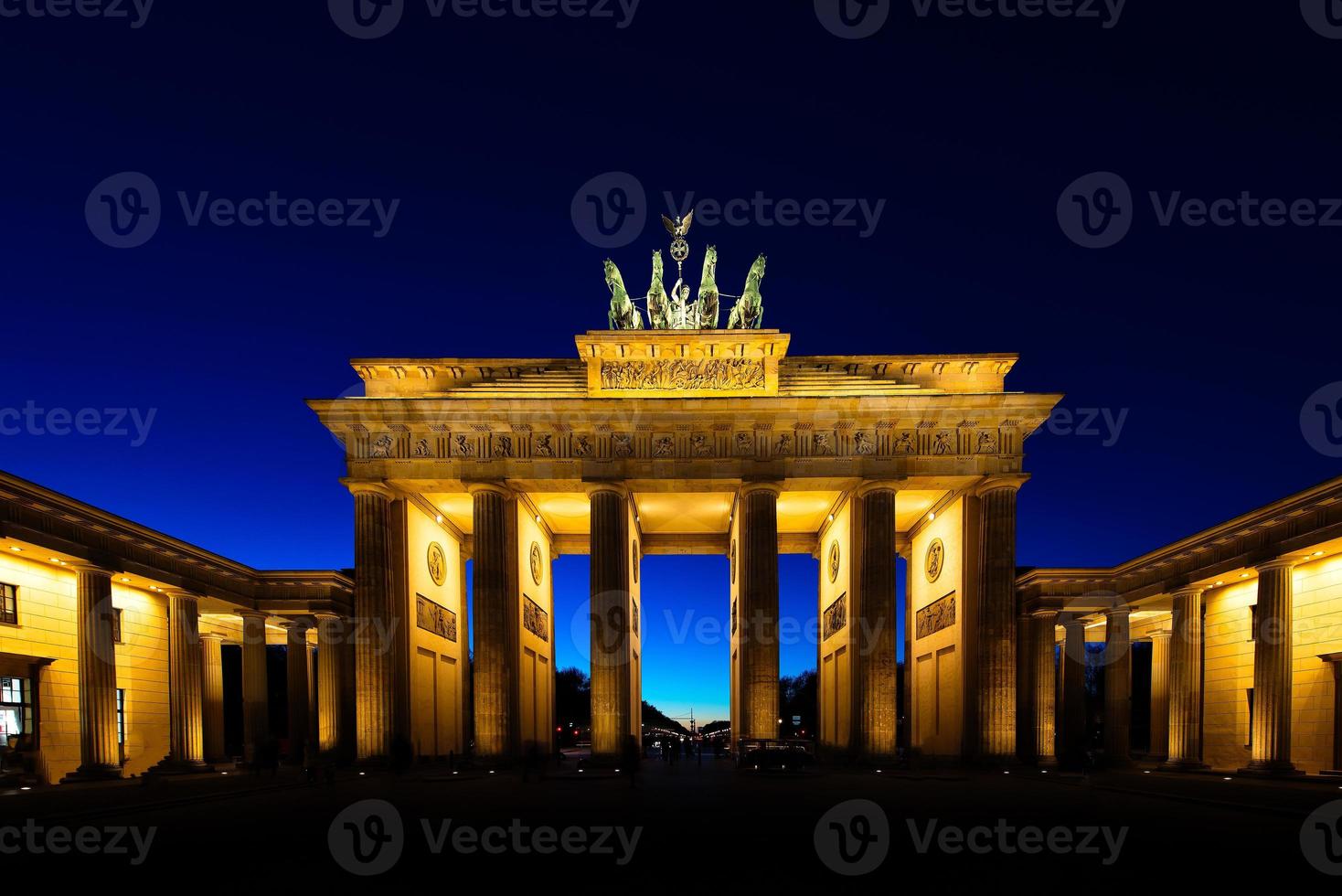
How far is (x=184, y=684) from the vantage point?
32688mm

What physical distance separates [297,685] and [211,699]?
4947mm

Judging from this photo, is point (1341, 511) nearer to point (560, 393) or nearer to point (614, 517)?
point (614, 517)

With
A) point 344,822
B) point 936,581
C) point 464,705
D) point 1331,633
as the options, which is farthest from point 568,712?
point 344,822

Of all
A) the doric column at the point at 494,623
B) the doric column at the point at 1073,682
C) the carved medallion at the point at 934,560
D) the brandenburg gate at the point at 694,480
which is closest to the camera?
the doric column at the point at 494,623

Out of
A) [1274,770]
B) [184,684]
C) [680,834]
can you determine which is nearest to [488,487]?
[184,684]

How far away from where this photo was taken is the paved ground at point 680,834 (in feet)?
34.6

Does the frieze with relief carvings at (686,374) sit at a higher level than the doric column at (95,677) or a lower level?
higher

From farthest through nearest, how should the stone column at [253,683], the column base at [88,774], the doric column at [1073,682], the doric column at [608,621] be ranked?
the doric column at [1073,682]
the stone column at [253,683]
the doric column at [608,621]
the column base at [88,774]

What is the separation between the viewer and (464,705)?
42.6m

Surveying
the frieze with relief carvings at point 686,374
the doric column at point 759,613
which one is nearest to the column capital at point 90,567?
the frieze with relief carvings at point 686,374

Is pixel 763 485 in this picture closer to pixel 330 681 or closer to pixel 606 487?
pixel 606 487

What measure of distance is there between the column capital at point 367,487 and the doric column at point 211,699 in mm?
10560

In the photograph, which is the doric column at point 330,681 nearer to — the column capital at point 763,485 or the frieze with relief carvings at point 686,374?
the frieze with relief carvings at point 686,374

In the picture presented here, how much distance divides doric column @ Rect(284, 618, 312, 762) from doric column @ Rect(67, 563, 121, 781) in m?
14.3
